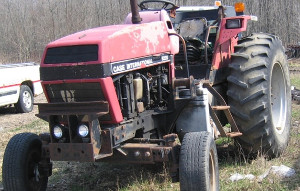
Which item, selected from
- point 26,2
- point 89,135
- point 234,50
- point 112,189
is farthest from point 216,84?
point 26,2

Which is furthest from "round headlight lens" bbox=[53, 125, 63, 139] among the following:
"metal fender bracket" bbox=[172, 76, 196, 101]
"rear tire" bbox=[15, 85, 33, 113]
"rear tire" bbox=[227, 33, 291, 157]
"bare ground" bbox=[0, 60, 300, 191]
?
"rear tire" bbox=[15, 85, 33, 113]

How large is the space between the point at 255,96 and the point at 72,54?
235 cm

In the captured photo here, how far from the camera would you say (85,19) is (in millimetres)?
28078

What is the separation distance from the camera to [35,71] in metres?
12.3

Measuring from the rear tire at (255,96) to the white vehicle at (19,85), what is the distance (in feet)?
23.9

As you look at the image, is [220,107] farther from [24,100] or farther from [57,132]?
[24,100]

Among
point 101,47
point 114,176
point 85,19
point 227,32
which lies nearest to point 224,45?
point 227,32

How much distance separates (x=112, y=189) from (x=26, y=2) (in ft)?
93.8

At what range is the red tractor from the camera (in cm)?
377

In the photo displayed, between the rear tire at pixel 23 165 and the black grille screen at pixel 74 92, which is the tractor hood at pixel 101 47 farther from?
the rear tire at pixel 23 165

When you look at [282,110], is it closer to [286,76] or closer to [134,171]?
[286,76]

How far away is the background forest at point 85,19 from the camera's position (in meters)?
27.8

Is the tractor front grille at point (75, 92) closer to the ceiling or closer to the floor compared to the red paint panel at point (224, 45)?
closer to the floor

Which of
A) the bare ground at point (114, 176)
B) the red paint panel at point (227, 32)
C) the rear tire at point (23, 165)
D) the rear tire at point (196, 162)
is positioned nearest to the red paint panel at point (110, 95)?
the rear tire at point (196, 162)
